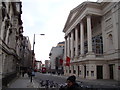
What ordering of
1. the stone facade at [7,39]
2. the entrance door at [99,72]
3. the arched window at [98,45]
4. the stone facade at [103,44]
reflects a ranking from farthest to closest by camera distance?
1. the arched window at [98,45]
2. the entrance door at [99,72]
3. the stone facade at [103,44]
4. the stone facade at [7,39]

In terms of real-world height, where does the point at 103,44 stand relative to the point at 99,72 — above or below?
above

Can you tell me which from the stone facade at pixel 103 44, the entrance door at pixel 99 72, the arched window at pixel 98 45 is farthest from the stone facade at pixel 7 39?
the arched window at pixel 98 45

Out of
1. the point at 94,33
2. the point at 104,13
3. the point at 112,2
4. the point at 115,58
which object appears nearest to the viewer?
the point at 115,58

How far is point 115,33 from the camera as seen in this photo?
3167 cm

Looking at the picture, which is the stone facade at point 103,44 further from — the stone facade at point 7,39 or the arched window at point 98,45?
the stone facade at point 7,39

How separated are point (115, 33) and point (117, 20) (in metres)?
2.79

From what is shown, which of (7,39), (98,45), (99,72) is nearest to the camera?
(7,39)

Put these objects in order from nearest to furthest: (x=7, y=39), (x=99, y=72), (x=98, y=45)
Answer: (x=7, y=39) < (x=99, y=72) < (x=98, y=45)

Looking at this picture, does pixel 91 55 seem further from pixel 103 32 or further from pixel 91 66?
pixel 103 32

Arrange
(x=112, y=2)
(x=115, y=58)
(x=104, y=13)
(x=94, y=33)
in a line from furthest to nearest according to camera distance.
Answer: (x=94, y=33) < (x=104, y=13) < (x=112, y=2) < (x=115, y=58)

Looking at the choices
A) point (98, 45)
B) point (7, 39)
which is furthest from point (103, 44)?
point (7, 39)

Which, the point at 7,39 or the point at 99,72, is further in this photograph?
the point at 99,72

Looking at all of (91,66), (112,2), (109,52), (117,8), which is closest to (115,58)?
(109,52)

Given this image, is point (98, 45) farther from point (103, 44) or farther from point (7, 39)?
point (7, 39)
